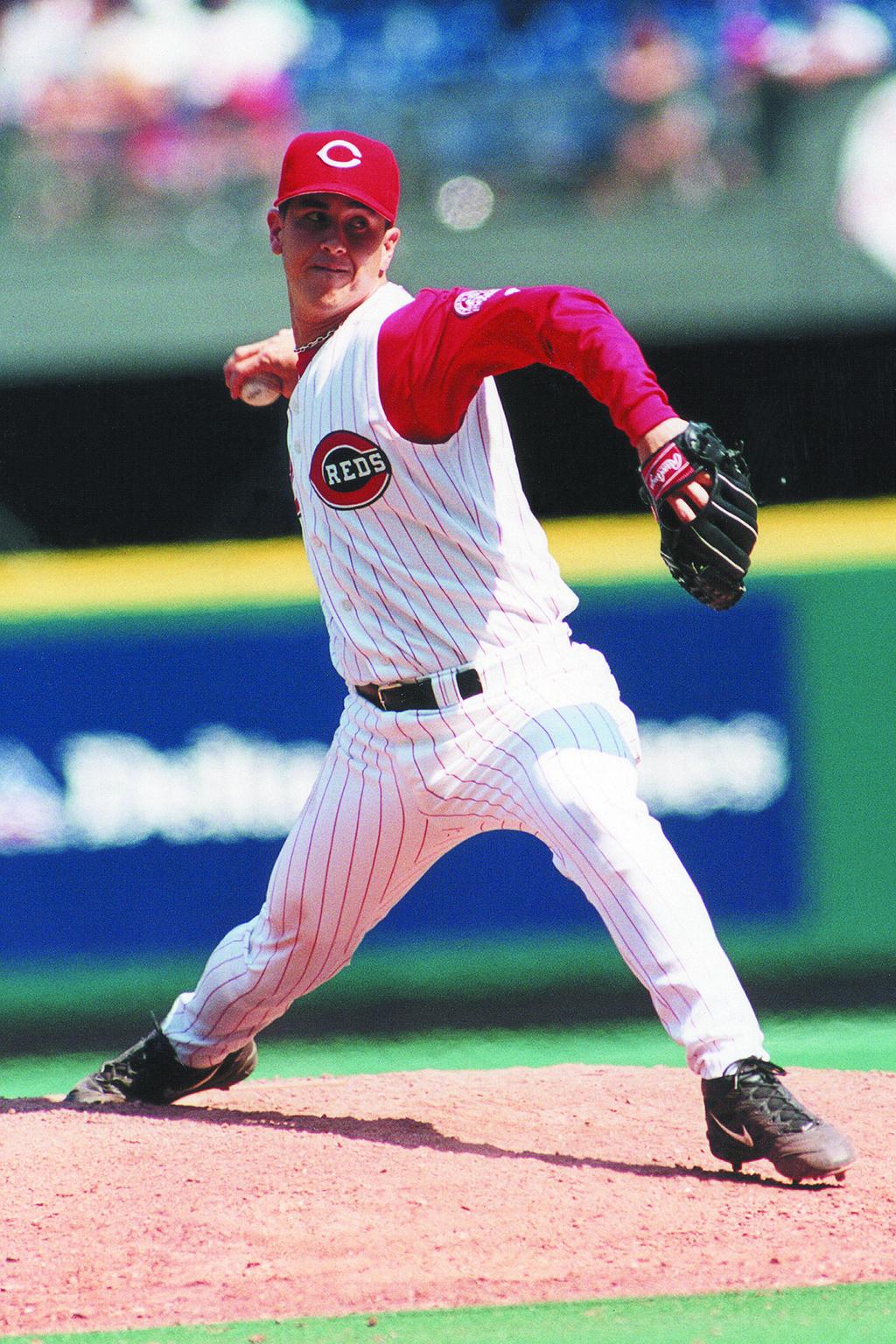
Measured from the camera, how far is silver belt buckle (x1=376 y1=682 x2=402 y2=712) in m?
2.55

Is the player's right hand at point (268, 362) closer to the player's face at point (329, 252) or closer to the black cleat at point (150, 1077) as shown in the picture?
the player's face at point (329, 252)

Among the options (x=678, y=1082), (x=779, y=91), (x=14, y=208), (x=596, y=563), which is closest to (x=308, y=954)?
(x=678, y=1082)

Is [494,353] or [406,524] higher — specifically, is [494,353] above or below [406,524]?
above

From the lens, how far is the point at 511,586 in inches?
101

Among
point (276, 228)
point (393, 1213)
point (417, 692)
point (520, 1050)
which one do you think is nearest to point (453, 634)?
point (417, 692)

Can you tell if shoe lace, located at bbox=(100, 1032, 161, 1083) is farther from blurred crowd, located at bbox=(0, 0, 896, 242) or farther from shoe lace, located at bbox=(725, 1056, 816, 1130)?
blurred crowd, located at bbox=(0, 0, 896, 242)

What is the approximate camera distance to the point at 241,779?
381 centimetres

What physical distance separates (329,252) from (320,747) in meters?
1.50

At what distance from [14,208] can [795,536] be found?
4.34 meters

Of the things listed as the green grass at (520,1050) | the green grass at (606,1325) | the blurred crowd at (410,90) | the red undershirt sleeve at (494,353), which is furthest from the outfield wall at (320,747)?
the blurred crowd at (410,90)

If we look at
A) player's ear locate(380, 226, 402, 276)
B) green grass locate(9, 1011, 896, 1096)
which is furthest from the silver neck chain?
green grass locate(9, 1011, 896, 1096)

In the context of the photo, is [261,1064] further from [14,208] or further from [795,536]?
[14,208]

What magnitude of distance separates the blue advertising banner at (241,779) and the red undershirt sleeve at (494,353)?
1.51m

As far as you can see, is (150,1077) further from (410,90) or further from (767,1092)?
(410,90)
